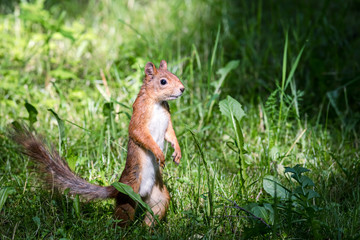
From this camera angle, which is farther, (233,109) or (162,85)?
(233,109)

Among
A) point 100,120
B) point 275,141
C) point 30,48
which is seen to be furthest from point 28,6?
point 275,141

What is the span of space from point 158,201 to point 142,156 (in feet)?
0.85

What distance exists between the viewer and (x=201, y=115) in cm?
315

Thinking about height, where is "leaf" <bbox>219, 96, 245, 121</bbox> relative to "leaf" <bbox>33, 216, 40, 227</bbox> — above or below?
above

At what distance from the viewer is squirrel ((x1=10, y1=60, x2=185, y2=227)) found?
2.20 metres

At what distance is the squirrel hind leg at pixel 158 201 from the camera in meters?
2.29

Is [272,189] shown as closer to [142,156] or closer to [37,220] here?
[142,156]

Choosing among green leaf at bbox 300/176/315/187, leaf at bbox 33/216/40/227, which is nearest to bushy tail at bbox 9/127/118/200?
leaf at bbox 33/216/40/227

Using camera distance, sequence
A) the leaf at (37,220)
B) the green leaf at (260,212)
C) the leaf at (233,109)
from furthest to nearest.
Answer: the leaf at (233,109) → the leaf at (37,220) → the green leaf at (260,212)

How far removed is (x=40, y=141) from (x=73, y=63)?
1.69 meters

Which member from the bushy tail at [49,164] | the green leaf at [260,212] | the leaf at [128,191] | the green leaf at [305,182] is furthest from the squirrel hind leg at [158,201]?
the green leaf at [305,182]

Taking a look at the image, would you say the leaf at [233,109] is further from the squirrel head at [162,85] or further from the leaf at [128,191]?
the leaf at [128,191]

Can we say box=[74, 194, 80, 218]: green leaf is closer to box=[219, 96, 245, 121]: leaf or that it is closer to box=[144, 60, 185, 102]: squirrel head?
box=[144, 60, 185, 102]: squirrel head

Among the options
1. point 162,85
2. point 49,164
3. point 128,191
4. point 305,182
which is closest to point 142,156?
→ point 128,191
